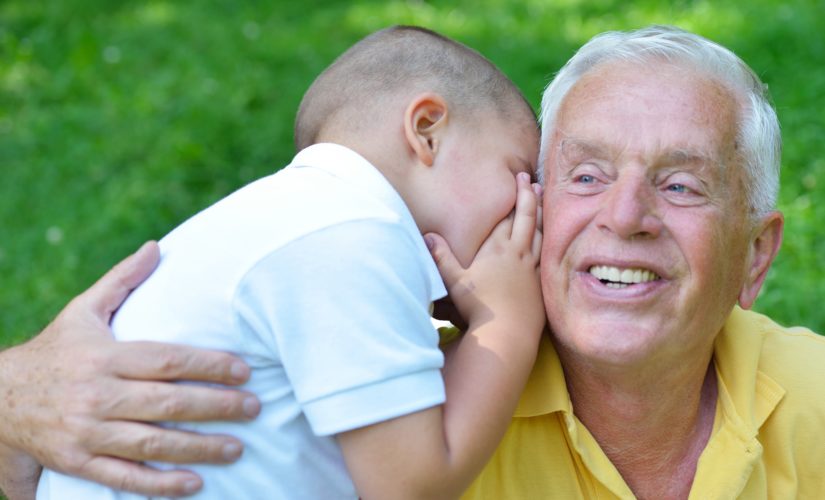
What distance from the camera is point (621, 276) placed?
9.48 feet

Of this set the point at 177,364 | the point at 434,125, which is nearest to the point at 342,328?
the point at 177,364

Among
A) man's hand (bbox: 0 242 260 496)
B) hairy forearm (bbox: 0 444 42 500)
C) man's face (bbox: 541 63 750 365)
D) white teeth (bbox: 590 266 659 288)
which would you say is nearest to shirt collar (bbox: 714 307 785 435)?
man's face (bbox: 541 63 750 365)

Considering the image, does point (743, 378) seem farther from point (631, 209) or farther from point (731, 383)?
point (631, 209)

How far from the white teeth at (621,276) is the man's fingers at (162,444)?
1.00 metres

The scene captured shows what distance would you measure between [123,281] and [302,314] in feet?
1.90

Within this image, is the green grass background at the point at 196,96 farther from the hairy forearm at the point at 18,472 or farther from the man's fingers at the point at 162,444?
the man's fingers at the point at 162,444

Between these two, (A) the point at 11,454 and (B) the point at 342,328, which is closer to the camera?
(B) the point at 342,328

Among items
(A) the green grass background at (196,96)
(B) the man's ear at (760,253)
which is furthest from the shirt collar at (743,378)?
(A) the green grass background at (196,96)

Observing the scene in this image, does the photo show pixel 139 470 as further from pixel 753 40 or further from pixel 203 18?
pixel 203 18

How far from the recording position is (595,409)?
317 cm

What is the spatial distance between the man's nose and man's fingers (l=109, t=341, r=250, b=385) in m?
0.97

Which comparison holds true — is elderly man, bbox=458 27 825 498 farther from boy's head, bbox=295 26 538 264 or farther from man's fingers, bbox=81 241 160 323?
man's fingers, bbox=81 241 160 323

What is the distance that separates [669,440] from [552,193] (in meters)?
0.76

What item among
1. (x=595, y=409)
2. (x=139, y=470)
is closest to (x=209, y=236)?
(x=139, y=470)
